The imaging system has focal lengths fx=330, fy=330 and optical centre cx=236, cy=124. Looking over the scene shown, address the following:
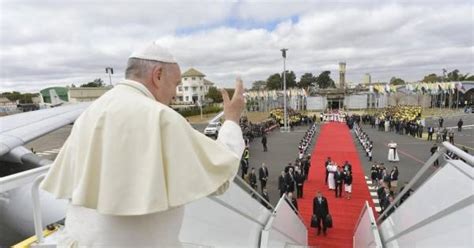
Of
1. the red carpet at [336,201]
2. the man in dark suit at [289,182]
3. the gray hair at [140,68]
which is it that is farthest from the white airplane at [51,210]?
the man in dark suit at [289,182]

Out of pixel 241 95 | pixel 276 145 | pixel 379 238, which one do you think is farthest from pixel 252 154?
pixel 241 95

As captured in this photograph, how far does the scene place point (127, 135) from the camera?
4.37 ft

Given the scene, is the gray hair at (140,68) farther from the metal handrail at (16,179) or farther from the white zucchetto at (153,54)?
the metal handrail at (16,179)

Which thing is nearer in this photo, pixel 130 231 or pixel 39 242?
pixel 130 231

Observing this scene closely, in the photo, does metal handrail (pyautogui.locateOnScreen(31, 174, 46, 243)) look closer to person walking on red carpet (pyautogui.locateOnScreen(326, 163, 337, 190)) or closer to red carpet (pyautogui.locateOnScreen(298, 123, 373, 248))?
red carpet (pyautogui.locateOnScreen(298, 123, 373, 248))

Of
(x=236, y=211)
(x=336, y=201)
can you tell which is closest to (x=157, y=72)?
(x=236, y=211)

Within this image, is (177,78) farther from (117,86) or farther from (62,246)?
(62,246)

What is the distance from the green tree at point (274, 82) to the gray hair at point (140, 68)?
342 ft

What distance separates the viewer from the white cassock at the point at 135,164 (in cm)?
133

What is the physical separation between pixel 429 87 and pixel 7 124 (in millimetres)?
56226

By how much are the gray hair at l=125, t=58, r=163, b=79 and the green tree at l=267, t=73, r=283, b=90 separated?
342ft

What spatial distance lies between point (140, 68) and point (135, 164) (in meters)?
0.49

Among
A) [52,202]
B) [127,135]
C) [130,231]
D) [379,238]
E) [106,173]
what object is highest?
[127,135]

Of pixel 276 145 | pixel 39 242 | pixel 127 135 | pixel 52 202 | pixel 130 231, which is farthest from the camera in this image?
pixel 276 145
